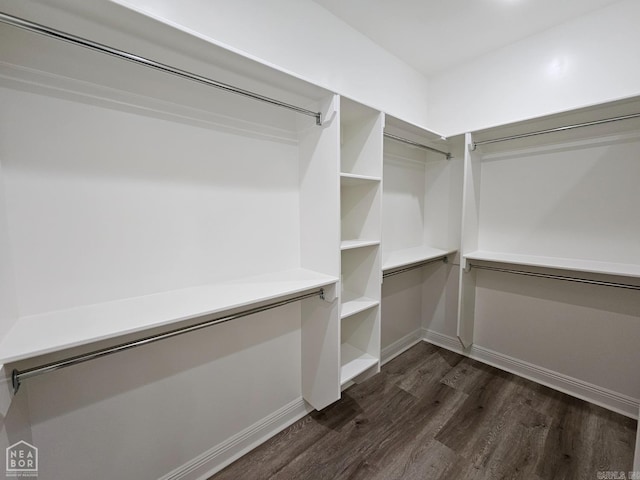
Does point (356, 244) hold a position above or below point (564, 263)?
above

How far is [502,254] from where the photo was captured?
2.40m

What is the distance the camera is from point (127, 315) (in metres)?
1.01

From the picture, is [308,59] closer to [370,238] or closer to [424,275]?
[370,238]

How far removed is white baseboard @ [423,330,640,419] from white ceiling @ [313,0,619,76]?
→ 9.17 feet

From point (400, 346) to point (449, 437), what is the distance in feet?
3.37

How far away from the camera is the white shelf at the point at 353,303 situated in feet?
5.50

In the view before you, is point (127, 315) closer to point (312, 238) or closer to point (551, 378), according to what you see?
point (312, 238)

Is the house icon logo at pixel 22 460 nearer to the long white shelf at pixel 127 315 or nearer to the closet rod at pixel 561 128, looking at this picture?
the long white shelf at pixel 127 315

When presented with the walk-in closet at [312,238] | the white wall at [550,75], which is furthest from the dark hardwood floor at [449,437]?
the white wall at [550,75]

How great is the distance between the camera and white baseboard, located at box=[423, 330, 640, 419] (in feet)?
6.23

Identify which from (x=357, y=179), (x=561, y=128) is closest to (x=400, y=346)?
(x=357, y=179)

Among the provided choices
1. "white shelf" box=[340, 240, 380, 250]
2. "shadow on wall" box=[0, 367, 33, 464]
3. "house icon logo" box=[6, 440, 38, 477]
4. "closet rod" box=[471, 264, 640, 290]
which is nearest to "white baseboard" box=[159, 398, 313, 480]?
"house icon logo" box=[6, 440, 38, 477]

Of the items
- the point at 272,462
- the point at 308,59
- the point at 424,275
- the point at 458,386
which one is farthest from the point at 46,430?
the point at 424,275

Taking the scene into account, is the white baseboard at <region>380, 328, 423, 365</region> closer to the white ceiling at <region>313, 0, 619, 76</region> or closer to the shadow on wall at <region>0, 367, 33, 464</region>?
the shadow on wall at <region>0, 367, 33, 464</region>
